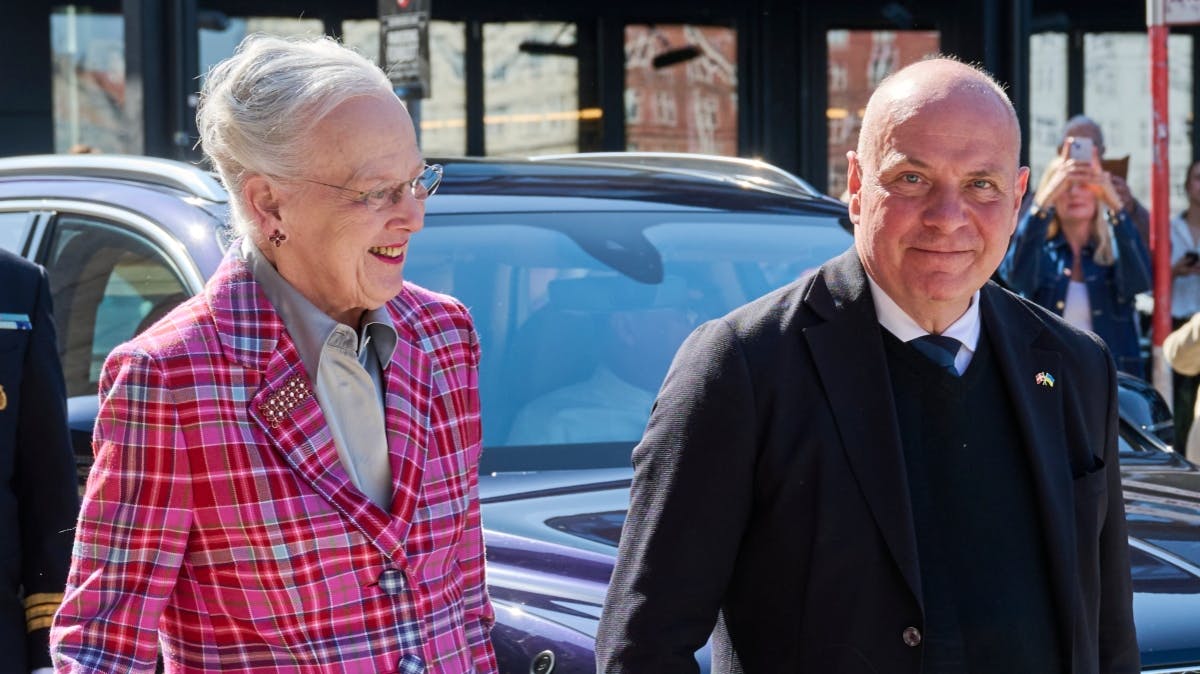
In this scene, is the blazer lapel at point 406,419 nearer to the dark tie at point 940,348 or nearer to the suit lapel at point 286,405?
the suit lapel at point 286,405

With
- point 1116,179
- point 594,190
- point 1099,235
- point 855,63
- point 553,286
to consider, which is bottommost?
point 553,286

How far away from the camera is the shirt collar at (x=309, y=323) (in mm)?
2492

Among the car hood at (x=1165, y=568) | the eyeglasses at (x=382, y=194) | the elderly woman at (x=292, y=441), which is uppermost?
the eyeglasses at (x=382, y=194)

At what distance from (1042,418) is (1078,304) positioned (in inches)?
207

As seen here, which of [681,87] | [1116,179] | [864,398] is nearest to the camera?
[864,398]

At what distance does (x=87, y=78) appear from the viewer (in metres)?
14.0

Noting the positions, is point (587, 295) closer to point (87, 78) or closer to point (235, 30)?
point (235, 30)

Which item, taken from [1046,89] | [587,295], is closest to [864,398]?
[587,295]

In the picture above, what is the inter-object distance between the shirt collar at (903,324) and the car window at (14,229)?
2677 millimetres

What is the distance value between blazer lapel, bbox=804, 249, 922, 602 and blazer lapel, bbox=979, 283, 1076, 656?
7.5 inches

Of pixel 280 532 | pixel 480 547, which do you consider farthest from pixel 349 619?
pixel 480 547

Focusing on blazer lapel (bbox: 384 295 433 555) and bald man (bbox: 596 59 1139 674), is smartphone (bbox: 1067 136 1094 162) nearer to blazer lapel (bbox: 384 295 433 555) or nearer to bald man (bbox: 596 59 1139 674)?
bald man (bbox: 596 59 1139 674)

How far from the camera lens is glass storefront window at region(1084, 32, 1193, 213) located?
604 inches

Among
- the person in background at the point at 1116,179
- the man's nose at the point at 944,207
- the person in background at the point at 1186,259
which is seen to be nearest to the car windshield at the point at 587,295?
the man's nose at the point at 944,207
